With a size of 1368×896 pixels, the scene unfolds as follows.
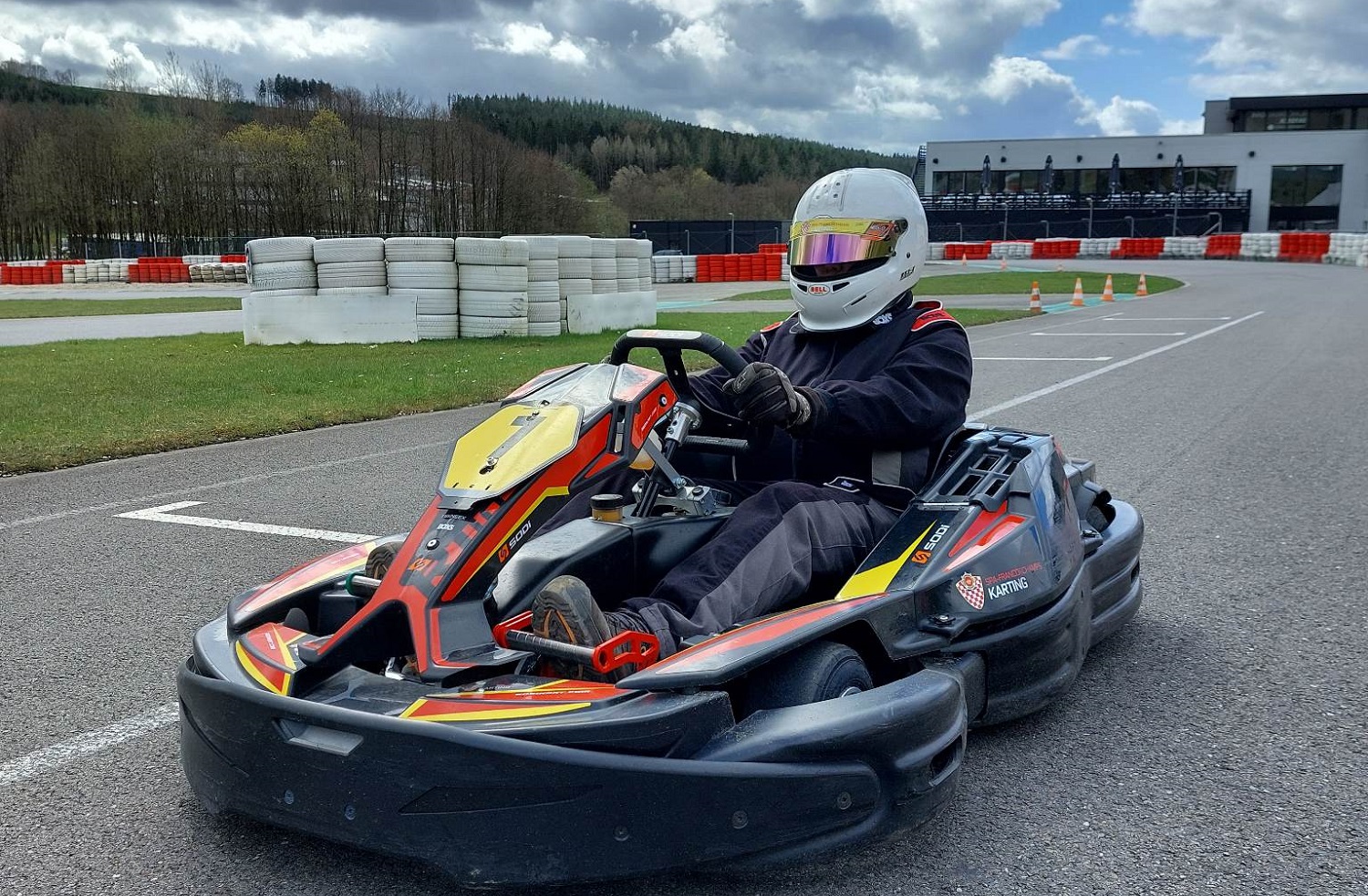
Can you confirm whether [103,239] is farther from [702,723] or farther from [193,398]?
[702,723]

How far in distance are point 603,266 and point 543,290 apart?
1.61m

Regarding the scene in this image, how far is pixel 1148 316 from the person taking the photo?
1806cm

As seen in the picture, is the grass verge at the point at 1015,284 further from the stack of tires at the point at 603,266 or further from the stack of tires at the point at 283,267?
the stack of tires at the point at 283,267

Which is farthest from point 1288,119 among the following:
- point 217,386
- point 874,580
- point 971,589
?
point 874,580

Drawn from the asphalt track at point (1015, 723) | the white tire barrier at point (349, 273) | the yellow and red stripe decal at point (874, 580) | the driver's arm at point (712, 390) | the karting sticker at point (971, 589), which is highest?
the white tire barrier at point (349, 273)

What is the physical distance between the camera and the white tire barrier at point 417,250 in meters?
13.8

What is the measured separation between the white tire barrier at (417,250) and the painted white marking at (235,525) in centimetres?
833

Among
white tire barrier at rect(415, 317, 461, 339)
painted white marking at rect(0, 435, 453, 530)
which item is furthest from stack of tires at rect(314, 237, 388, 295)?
painted white marking at rect(0, 435, 453, 530)

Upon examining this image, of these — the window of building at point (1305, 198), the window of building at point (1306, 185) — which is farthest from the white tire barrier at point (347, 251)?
the window of building at point (1306, 185)

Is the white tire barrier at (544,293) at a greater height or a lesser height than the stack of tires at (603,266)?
lesser

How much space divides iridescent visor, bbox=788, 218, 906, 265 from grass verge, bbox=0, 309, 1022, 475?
509cm

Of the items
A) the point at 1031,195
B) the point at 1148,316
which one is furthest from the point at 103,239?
the point at 1148,316

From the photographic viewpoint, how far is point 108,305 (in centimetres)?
2444

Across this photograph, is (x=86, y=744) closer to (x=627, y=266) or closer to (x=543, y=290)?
(x=543, y=290)
